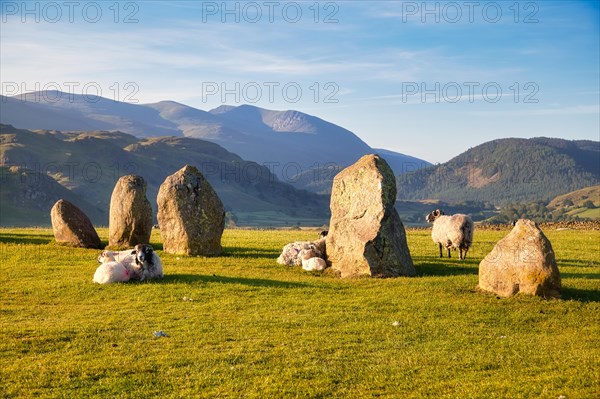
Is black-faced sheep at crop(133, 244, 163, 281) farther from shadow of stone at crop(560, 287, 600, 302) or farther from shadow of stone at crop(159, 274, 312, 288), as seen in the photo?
shadow of stone at crop(560, 287, 600, 302)

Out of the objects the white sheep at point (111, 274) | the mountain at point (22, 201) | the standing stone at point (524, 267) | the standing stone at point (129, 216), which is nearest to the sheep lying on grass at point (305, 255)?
the white sheep at point (111, 274)

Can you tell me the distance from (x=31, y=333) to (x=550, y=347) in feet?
44.3

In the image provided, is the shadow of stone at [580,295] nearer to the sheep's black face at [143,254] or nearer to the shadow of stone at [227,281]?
the shadow of stone at [227,281]

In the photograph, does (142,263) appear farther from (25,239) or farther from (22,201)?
(22,201)

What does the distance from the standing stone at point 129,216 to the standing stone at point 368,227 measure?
11339mm

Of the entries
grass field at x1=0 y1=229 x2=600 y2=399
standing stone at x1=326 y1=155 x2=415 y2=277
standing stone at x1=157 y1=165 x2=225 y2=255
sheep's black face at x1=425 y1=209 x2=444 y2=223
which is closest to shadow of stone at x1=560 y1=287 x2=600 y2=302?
grass field at x1=0 y1=229 x2=600 y2=399

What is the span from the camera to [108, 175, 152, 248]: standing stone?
32.9m

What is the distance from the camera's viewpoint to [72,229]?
33625 mm

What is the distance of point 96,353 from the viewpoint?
14.5 metres

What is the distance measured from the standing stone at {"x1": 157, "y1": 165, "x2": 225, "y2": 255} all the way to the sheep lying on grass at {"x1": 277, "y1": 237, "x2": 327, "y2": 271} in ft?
14.4

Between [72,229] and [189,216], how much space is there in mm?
7553

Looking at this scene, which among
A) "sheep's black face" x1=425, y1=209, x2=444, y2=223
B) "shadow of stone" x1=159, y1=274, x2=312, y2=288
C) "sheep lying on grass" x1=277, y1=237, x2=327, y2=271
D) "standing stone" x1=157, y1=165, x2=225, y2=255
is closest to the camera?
"shadow of stone" x1=159, y1=274, x2=312, y2=288

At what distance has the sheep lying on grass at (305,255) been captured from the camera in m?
27.4

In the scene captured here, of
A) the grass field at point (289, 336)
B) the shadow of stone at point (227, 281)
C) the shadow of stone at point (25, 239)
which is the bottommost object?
the grass field at point (289, 336)
